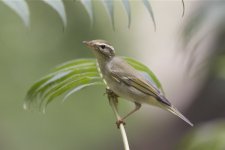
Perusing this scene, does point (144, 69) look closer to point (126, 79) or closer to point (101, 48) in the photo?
point (101, 48)

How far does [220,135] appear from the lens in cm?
289

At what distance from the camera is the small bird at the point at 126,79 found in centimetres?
369

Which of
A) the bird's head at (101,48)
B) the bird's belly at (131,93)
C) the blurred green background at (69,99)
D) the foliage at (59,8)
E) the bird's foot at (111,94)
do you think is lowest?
the foliage at (59,8)

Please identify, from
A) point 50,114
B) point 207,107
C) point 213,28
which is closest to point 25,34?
point 50,114

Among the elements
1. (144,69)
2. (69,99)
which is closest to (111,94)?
(144,69)

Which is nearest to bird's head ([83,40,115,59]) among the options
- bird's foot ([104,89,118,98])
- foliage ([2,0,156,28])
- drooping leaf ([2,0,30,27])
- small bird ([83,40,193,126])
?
small bird ([83,40,193,126])

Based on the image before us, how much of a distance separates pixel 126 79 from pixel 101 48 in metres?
0.29

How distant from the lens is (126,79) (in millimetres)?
3896

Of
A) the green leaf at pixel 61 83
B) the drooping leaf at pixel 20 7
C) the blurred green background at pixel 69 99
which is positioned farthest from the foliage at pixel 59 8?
the blurred green background at pixel 69 99

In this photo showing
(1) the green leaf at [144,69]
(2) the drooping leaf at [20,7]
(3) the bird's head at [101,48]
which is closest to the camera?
(2) the drooping leaf at [20,7]

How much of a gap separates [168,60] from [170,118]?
0.97 m

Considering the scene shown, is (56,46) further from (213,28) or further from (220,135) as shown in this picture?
(220,135)

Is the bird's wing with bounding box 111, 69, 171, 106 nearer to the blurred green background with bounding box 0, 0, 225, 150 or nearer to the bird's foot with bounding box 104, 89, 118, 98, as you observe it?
the bird's foot with bounding box 104, 89, 118, 98

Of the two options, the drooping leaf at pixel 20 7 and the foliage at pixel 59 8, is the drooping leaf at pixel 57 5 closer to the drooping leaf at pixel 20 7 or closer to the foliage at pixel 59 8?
the foliage at pixel 59 8
